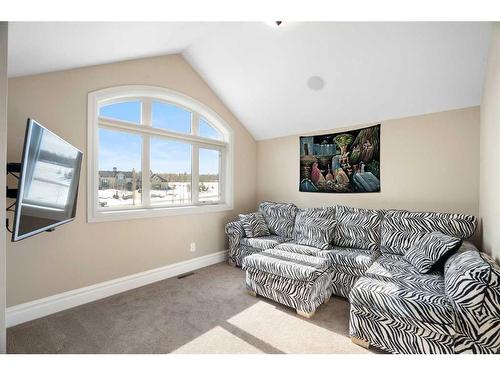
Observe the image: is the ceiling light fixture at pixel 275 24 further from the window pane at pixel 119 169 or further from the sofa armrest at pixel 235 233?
the sofa armrest at pixel 235 233

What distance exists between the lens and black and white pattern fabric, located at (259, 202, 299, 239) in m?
3.55

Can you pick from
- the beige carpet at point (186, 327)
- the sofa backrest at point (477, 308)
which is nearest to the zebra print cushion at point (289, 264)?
the beige carpet at point (186, 327)

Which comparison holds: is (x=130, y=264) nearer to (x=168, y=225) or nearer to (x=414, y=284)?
(x=168, y=225)

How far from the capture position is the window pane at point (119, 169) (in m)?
2.76

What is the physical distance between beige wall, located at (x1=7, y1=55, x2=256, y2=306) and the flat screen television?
485 millimetres

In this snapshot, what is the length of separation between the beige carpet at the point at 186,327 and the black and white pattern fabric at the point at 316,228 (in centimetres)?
69

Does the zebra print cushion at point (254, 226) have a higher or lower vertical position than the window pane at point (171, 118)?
lower

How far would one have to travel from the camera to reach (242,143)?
428 cm

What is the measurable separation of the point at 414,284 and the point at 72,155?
3028 mm

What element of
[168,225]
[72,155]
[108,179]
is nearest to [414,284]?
[168,225]

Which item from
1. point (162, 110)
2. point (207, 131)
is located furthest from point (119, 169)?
point (207, 131)

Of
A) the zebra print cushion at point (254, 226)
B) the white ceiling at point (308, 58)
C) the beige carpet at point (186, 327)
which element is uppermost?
the white ceiling at point (308, 58)

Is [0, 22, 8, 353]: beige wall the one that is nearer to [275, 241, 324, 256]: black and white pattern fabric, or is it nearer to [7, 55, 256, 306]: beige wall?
[7, 55, 256, 306]: beige wall
